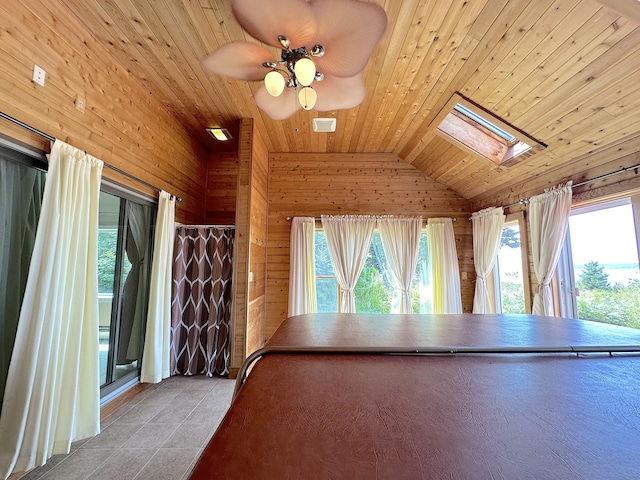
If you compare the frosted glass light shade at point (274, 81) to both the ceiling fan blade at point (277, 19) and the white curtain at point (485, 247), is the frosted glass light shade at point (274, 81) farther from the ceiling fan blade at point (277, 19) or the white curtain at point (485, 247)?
the white curtain at point (485, 247)

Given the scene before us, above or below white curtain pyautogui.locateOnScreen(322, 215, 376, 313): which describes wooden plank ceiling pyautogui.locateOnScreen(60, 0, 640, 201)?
above

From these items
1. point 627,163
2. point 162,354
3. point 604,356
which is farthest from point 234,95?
point 627,163

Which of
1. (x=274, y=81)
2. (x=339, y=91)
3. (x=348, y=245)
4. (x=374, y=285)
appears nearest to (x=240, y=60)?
(x=274, y=81)

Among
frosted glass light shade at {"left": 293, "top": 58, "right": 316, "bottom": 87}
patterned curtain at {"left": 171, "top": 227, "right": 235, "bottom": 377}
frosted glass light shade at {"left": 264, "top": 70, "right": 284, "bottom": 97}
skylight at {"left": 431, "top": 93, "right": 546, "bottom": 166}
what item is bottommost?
patterned curtain at {"left": 171, "top": 227, "right": 235, "bottom": 377}

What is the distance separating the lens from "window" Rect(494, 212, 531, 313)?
3578 millimetres

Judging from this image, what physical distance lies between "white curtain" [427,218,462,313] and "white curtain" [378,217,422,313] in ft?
0.85

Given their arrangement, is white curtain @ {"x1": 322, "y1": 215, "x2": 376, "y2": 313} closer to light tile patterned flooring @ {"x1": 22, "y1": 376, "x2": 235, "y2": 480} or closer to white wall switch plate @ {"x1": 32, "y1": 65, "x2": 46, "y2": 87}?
light tile patterned flooring @ {"x1": 22, "y1": 376, "x2": 235, "y2": 480}

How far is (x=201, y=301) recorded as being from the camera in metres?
3.36

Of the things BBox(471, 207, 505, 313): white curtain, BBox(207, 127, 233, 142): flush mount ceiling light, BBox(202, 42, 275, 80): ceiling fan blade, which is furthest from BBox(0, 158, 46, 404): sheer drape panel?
BBox(471, 207, 505, 313): white curtain

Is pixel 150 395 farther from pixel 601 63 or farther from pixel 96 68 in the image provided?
pixel 601 63

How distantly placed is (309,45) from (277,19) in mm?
218

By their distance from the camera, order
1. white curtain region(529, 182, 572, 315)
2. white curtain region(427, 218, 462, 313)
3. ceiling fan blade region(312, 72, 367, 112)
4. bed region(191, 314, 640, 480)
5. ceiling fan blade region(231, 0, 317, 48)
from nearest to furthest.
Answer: bed region(191, 314, 640, 480), ceiling fan blade region(231, 0, 317, 48), ceiling fan blade region(312, 72, 367, 112), white curtain region(529, 182, 572, 315), white curtain region(427, 218, 462, 313)

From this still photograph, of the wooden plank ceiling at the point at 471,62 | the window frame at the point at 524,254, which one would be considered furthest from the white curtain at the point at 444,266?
the wooden plank ceiling at the point at 471,62

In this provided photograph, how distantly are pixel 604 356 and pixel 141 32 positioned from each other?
3177mm
